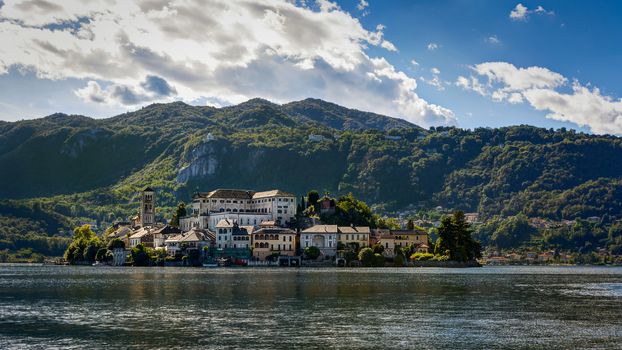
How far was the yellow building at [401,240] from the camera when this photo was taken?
600ft

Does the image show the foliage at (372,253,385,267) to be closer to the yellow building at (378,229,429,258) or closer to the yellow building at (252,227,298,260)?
the yellow building at (378,229,429,258)

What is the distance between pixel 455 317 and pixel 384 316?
192 inches

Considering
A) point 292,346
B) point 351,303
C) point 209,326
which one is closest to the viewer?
point 292,346

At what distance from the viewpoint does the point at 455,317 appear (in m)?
55.5

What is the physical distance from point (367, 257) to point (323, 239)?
39.2 ft

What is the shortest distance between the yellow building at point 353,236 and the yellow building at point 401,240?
3.43 metres

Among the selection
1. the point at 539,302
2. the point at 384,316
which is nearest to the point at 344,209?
the point at 539,302

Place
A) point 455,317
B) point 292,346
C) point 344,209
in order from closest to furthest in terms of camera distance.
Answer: point 292,346 → point 455,317 → point 344,209

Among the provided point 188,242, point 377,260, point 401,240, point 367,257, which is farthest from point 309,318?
point 401,240

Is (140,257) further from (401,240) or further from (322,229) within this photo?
(401,240)

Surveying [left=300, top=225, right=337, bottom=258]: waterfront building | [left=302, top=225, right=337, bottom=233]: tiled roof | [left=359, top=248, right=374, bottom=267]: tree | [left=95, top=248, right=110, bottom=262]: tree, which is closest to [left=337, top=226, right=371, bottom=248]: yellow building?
[left=302, top=225, right=337, bottom=233]: tiled roof

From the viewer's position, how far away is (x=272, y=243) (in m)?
181

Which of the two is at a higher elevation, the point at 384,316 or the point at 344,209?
the point at 344,209

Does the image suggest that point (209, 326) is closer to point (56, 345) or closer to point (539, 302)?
point (56, 345)
